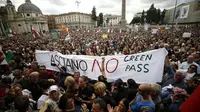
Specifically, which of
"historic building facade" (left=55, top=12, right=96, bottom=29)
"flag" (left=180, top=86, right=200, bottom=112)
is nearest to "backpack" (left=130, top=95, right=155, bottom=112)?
"flag" (left=180, top=86, right=200, bottom=112)

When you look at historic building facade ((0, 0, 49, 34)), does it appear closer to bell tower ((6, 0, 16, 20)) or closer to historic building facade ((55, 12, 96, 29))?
bell tower ((6, 0, 16, 20))

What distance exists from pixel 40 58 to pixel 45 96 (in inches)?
123

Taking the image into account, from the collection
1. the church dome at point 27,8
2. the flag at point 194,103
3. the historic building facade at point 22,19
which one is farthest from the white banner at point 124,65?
the church dome at point 27,8

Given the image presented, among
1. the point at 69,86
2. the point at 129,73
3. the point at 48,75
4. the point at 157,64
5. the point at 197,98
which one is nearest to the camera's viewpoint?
the point at 197,98

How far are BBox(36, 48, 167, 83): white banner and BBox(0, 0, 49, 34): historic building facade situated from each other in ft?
234

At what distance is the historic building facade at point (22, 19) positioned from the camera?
2635 inches

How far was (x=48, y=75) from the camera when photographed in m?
3.92

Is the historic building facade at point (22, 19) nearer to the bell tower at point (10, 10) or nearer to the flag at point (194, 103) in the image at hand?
the bell tower at point (10, 10)

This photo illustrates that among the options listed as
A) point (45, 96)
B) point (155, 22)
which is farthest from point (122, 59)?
point (155, 22)

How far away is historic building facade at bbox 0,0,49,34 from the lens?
66.9m

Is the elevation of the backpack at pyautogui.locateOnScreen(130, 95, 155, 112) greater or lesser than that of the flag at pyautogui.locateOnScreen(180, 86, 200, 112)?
lesser

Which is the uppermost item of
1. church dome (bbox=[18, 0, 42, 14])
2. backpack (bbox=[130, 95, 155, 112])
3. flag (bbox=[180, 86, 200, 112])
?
church dome (bbox=[18, 0, 42, 14])

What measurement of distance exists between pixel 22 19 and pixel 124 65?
8138 centimetres

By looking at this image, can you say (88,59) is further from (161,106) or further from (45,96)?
(161,106)
